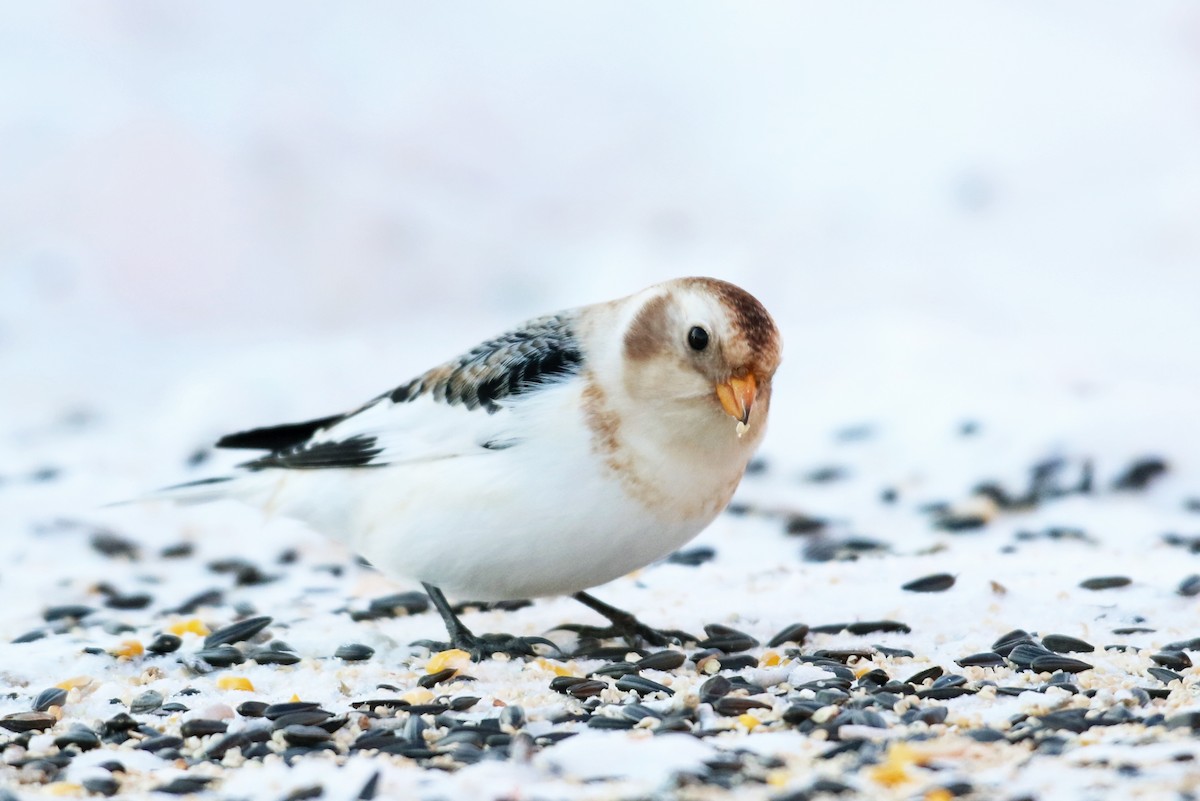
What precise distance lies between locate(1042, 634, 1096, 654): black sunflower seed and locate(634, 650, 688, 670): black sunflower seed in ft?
3.44

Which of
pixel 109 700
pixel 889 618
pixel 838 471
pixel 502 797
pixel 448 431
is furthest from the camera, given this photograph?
pixel 838 471

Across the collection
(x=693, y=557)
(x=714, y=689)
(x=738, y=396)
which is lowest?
(x=714, y=689)

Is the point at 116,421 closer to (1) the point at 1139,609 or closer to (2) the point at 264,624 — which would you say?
(2) the point at 264,624

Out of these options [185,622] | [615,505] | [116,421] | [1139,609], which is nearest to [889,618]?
[1139,609]

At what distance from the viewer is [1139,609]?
480 centimetres

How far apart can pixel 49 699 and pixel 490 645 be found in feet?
4.09

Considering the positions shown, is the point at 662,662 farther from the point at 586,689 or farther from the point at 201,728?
the point at 201,728

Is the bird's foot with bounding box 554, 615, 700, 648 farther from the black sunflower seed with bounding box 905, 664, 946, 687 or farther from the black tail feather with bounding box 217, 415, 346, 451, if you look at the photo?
the black tail feather with bounding box 217, 415, 346, 451

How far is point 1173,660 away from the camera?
4066 millimetres

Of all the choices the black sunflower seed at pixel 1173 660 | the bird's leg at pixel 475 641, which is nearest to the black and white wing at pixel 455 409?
the bird's leg at pixel 475 641

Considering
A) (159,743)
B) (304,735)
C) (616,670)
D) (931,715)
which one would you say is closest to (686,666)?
(616,670)

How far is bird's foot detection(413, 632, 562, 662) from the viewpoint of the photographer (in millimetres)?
4457

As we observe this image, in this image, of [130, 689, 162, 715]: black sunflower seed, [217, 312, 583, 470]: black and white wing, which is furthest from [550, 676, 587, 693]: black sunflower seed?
[130, 689, 162, 715]: black sunflower seed

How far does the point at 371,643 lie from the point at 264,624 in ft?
1.30
